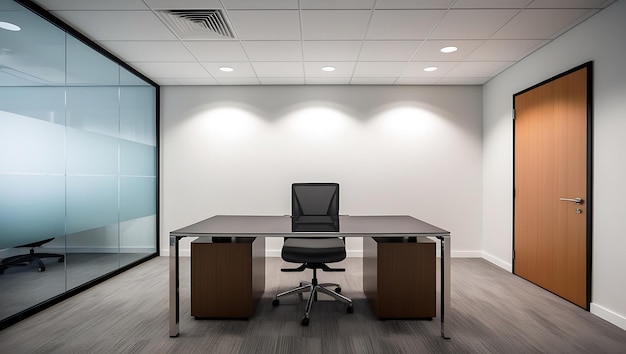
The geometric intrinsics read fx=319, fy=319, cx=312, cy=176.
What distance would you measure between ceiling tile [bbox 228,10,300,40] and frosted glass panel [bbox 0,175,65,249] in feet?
7.12

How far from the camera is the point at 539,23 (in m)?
2.96

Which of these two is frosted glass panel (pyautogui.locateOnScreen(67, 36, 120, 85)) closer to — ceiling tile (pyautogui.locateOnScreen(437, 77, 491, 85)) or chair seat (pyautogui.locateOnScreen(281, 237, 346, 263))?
chair seat (pyautogui.locateOnScreen(281, 237, 346, 263))

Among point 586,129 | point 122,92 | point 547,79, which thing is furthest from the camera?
point 122,92

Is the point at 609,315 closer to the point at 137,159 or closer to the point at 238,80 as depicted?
the point at 238,80

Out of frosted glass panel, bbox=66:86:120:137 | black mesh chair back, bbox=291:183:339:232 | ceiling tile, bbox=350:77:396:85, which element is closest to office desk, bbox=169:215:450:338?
black mesh chair back, bbox=291:183:339:232

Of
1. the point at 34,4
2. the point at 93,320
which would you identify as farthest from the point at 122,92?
the point at 93,320

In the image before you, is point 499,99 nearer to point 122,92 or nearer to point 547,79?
point 547,79

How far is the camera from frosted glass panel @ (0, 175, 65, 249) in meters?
2.38

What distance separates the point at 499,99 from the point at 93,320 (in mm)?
5239

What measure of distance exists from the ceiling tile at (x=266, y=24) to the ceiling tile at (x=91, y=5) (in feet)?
2.54

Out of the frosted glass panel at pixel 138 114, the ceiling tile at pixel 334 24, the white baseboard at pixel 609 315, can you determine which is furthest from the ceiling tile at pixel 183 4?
the white baseboard at pixel 609 315

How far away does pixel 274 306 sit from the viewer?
9.54 feet

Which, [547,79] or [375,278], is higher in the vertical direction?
[547,79]

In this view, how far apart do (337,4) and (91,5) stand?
81.1 inches
